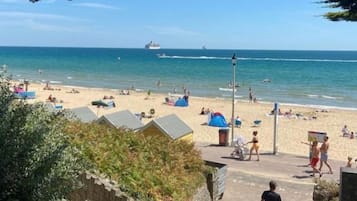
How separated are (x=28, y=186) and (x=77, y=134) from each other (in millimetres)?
3356

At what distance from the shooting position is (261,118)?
31.1 m

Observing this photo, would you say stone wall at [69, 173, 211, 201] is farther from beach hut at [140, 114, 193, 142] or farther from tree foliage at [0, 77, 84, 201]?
beach hut at [140, 114, 193, 142]

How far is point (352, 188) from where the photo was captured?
631cm

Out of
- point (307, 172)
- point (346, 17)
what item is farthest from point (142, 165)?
point (307, 172)

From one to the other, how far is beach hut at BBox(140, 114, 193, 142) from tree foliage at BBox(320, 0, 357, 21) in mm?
8991

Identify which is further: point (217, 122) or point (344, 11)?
point (217, 122)

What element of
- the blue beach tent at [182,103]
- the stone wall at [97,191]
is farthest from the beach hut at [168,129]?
the blue beach tent at [182,103]

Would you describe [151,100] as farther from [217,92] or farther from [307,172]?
[307,172]

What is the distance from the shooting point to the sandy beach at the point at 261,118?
861 inches

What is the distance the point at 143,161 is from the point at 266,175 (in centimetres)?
631

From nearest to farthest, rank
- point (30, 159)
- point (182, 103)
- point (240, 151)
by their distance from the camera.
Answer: point (30, 159) < point (240, 151) < point (182, 103)

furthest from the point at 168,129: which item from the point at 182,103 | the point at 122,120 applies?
the point at 182,103

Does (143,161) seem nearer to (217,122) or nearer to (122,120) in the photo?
(122,120)

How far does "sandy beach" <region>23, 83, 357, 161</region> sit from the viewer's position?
21.9 metres
